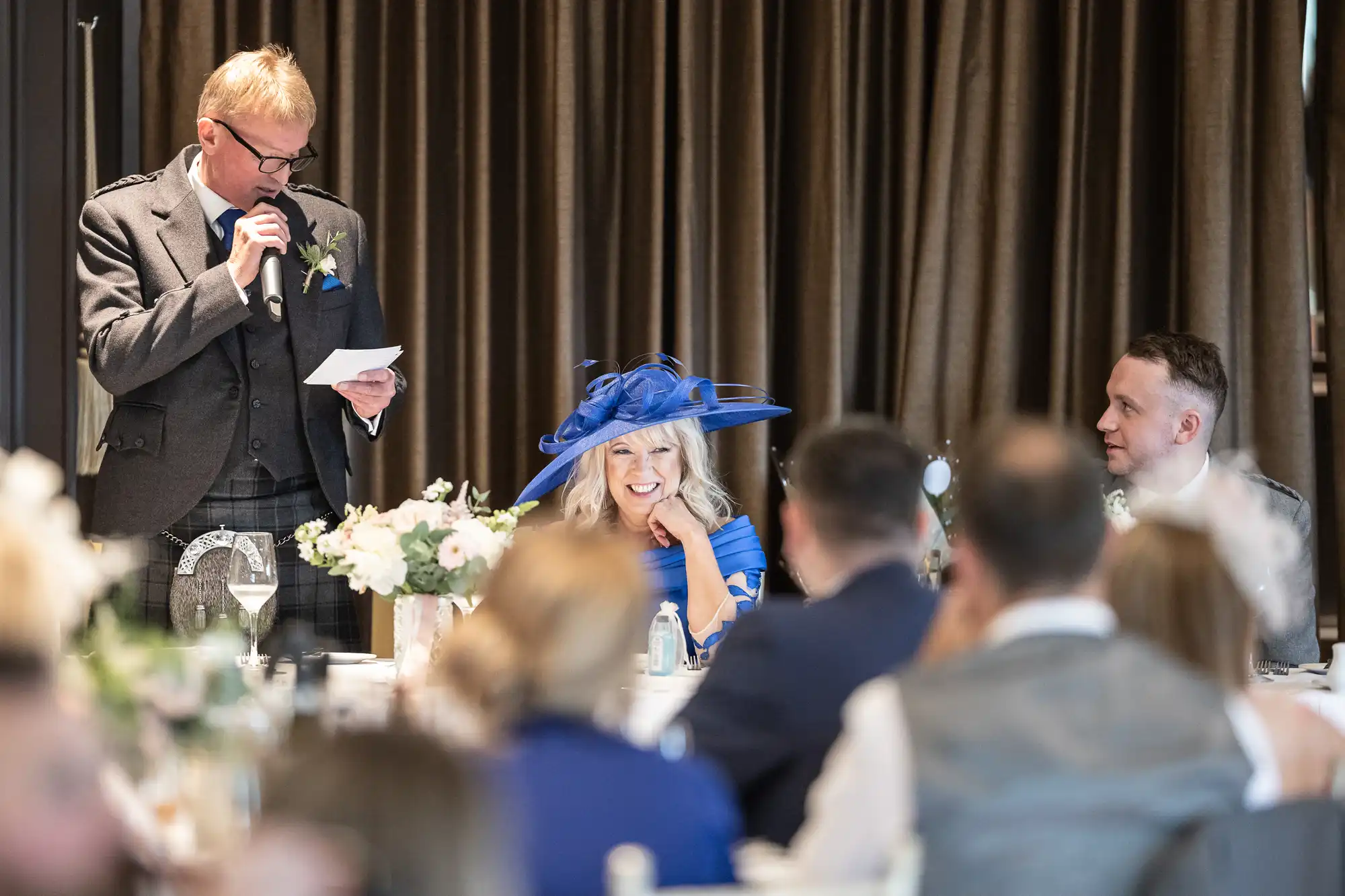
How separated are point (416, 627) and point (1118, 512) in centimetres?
131

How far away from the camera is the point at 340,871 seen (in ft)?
3.28

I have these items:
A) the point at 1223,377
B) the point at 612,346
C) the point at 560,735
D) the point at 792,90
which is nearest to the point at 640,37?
the point at 792,90

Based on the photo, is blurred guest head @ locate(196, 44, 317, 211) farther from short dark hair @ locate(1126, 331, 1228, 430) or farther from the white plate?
short dark hair @ locate(1126, 331, 1228, 430)

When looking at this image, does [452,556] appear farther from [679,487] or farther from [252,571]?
[679,487]

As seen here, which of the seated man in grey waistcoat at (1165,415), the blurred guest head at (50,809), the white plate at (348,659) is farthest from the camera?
the seated man in grey waistcoat at (1165,415)

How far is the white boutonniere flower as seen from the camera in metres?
2.80

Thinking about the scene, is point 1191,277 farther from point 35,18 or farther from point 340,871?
point 340,871

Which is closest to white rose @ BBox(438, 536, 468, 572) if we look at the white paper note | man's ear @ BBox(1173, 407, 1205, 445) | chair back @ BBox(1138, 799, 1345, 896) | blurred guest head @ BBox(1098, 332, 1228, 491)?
the white paper note

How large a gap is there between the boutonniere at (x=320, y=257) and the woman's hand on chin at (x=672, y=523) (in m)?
0.93

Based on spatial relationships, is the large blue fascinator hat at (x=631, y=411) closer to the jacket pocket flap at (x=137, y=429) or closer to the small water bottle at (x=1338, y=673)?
the jacket pocket flap at (x=137, y=429)

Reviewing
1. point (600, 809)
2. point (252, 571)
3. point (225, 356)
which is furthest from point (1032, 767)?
point (225, 356)

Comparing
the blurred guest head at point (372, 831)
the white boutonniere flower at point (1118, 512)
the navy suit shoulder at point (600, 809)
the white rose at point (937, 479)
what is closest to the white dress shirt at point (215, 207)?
the white rose at point (937, 479)

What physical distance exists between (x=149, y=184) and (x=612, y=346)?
4.41 ft

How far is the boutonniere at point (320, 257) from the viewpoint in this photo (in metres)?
3.54
